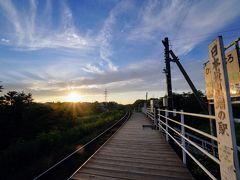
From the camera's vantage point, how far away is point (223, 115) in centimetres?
201

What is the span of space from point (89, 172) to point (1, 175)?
3.32m

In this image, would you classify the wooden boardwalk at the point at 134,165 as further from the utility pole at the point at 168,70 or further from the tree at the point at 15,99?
the tree at the point at 15,99

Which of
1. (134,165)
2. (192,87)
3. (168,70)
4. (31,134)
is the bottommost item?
(31,134)

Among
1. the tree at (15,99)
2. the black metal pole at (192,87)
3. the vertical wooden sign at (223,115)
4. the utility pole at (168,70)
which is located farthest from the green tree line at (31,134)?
the black metal pole at (192,87)

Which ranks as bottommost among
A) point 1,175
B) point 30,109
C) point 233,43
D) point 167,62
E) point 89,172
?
point 1,175

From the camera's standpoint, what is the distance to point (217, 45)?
2.12m

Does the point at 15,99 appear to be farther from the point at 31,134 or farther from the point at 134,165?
the point at 134,165

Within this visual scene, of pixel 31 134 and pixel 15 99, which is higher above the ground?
pixel 15 99

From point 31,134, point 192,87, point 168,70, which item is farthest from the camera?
point 31,134

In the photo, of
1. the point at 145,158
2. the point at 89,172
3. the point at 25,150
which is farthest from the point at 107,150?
the point at 25,150

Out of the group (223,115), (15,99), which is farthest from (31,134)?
(223,115)

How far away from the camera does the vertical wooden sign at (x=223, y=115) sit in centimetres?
187

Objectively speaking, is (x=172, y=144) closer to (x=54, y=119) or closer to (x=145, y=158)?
(x=145, y=158)

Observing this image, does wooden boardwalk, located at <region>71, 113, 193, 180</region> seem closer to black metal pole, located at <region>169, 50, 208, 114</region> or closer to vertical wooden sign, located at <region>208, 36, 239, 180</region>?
vertical wooden sign, located at <region>208, 36, 239, 180</region>
